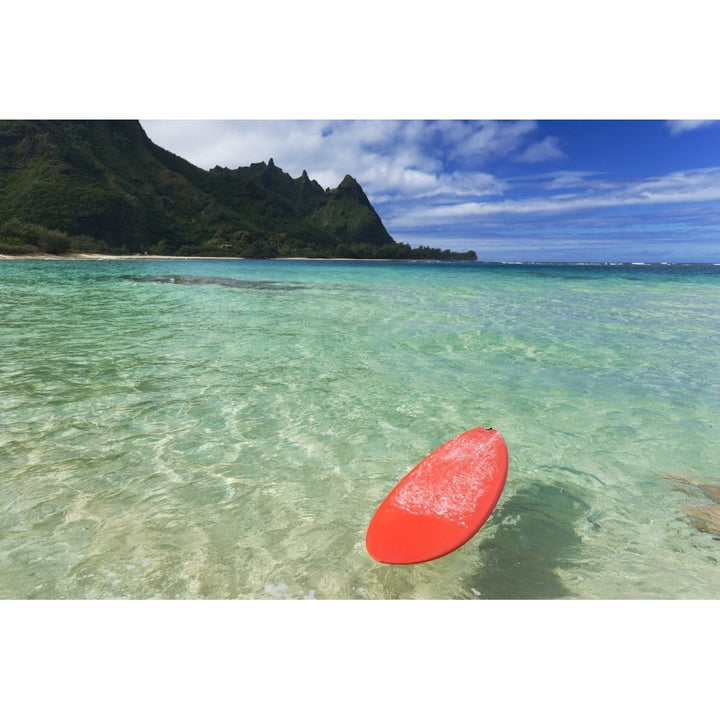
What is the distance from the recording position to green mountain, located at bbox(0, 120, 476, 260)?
64938mm

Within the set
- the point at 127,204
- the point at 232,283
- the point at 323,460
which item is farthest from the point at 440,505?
the point at 127,204

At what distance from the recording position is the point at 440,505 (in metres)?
3.15

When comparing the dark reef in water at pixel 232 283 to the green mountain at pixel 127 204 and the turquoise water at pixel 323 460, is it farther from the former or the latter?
the green mountain at pixel 127 204

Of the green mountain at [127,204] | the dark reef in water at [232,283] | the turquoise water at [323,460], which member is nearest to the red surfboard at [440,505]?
the turquoise water at [323,460]

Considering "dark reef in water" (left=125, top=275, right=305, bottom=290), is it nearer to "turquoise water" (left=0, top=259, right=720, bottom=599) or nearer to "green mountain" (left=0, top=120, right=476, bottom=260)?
"turquoise water" (left=0, top=259, right=720, bottom=599)

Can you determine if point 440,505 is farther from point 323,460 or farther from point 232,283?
point 232,283

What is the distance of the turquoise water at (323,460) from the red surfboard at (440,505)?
264mm

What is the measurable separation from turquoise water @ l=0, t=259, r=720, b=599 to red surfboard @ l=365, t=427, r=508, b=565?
264 mm

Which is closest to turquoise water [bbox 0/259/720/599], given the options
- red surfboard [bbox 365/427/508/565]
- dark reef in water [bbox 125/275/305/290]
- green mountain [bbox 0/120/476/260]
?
red surfboard [bbox 365/427/508/565]

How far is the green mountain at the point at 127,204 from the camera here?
64.9 metres

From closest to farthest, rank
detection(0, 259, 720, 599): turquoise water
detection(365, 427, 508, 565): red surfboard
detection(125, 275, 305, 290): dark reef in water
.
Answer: detection(365, 427, 508, 565): red surfboard < detection(0, 259, 720, 599): turquoise water < detection(125, 275, 305, 290): dark reef in water

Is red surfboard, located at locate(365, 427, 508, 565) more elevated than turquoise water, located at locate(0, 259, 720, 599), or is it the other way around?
red surfboard, located at locate(365, 427, 508, 565)

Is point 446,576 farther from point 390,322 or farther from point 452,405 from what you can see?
point 390,322

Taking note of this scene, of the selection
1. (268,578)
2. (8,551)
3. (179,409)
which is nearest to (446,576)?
(268,578)
